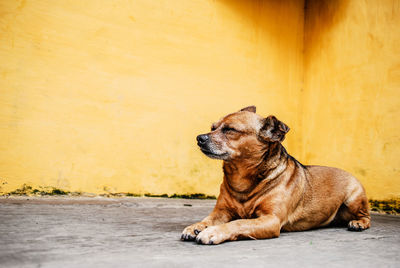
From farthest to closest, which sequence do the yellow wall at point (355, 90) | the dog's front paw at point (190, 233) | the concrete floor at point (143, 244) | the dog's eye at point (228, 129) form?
the yellow wall at point (355, 90) < the dog's eye at point (228, 129) < the dog's front paw at point (190, 233) < the concrete floor at point (143, 244)

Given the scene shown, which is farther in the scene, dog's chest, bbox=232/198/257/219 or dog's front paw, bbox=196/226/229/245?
dog's chest, bbox=232/198/257/219

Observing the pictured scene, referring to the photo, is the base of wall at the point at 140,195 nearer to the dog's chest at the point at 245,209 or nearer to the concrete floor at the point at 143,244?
the concrete floor at the point at 143,244

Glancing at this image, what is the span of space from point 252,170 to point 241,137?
32 cm

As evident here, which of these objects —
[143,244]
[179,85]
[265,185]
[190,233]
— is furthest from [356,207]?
[179,85]

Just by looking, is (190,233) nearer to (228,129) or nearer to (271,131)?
(228,129)

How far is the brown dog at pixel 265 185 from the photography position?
291 centimetres

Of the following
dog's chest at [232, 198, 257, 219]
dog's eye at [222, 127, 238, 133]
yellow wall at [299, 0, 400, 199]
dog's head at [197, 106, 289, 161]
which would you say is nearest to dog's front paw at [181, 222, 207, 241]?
dog's chest at [232, 198, 257, 219]

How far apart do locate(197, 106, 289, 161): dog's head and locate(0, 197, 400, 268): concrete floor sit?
78cm

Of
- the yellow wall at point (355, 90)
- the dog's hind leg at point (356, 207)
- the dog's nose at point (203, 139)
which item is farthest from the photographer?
the yellow wall at point (355, 90)

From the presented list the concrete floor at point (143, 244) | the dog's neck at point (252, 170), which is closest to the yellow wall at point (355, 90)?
the concrete floor at point (143, 244)

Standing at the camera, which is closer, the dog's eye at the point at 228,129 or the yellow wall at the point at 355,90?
the dog's eye at the point at 228,129

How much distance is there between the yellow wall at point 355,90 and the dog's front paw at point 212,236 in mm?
3176

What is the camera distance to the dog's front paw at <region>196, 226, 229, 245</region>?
2291mm

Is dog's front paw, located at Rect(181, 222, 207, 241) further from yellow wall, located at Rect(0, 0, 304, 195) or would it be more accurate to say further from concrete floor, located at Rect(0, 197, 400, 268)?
yellow wall, located at Rect(0, 0, 304, 195)
